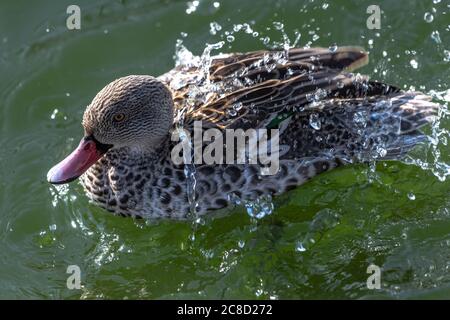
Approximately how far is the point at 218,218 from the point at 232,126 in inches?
34.3

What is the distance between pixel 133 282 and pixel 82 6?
11.0ft

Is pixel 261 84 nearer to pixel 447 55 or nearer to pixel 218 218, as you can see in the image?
pixel 218 218

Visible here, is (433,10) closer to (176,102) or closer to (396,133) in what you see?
(396,133)

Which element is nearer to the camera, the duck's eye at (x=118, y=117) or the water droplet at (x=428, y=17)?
the duck's eye at (x=118, y=117)

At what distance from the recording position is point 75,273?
6.62m

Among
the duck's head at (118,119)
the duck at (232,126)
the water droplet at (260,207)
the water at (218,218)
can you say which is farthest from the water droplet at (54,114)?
the water droplet at (260,207)

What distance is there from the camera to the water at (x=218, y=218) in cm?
646

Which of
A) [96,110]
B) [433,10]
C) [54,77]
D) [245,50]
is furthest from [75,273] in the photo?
[433,10]

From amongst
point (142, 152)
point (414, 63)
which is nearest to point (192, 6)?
point (414, 63)

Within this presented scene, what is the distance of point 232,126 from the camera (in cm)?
627

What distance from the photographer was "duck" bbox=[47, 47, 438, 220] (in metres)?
6.30

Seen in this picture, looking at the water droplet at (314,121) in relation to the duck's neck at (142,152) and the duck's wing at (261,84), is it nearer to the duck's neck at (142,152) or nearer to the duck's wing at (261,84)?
the duck's wing at (261,84)

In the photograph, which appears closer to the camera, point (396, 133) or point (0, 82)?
point (396, 133)
